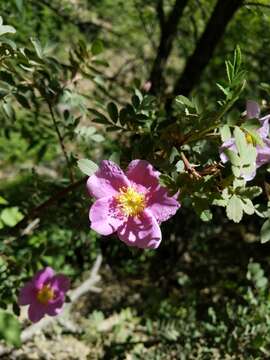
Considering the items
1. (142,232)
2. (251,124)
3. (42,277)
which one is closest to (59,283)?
(42,277)

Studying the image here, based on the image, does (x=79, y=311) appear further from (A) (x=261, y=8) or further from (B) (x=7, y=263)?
(A) (x=261, y=8)

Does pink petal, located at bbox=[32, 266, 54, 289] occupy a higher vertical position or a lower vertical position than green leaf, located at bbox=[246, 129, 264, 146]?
lower

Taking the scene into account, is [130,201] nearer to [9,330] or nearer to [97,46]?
[97,46]

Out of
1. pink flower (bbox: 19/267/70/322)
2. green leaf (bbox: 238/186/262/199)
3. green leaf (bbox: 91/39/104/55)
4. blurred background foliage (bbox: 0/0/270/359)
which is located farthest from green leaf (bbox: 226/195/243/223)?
pink flower (bbox: 19/267/70/322)

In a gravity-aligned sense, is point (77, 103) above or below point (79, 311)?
above

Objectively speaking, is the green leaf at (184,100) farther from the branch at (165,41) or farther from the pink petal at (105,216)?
the branch at (165,41)

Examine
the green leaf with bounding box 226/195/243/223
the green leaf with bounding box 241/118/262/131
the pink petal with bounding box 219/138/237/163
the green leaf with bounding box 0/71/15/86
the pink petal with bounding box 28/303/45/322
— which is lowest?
the pink petal with bounding box 28/303/45/322

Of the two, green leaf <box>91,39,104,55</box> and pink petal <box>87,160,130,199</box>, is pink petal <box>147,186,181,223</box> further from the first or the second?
green leaf <box>91,39,104,55</box>

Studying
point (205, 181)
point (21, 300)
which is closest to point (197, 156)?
point (205, 181)
